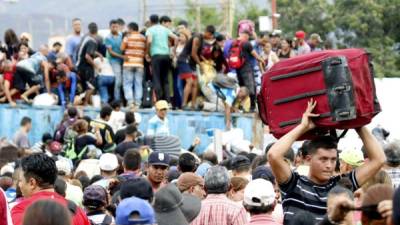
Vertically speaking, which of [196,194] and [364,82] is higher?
[364,82]

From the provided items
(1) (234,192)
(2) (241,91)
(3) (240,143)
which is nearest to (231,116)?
(2) (241,91)

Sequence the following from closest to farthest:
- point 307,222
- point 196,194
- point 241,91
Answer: point 307,222, point 196,194, point 241,91

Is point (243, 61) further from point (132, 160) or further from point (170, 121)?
point (132, 160)

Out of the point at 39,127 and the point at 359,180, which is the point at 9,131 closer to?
the point at 39,127

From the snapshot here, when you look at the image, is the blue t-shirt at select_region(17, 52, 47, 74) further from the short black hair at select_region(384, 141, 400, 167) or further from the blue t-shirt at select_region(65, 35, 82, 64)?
the short black hair at select_region(384, 141, 400, 167)

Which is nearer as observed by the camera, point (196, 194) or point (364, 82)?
point (364, 82)

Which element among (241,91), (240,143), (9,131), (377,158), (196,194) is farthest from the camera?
(9,131)

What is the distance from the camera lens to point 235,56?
22.1 meters

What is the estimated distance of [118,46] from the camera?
22.5m

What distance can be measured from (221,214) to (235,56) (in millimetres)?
12050

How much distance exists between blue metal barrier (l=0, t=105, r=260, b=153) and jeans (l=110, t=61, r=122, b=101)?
1.53 feet

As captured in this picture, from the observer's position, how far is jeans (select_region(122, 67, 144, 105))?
878 inches

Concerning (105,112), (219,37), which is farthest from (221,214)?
(219,37)

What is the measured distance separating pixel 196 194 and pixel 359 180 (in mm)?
2562
